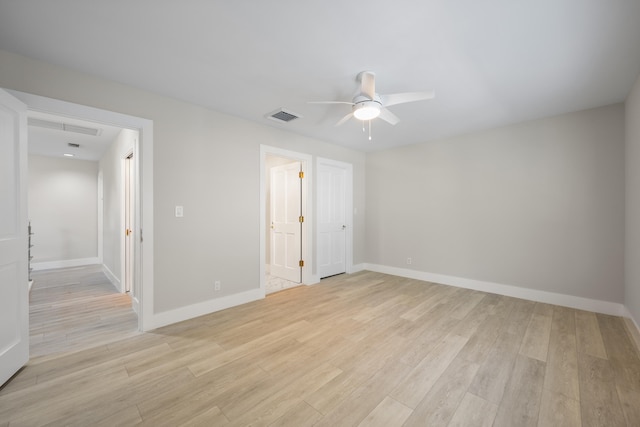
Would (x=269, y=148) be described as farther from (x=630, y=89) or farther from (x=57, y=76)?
(x=630, y=89)

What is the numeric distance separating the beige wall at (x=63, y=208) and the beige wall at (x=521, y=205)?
24.0ft

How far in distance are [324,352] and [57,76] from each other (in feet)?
11.3

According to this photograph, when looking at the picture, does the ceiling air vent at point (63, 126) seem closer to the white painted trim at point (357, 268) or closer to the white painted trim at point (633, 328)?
the white painted trim at point (357, 268)

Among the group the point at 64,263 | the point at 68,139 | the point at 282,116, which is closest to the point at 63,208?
the point at 64,263

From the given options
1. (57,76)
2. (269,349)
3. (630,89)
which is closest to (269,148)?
(57,76)

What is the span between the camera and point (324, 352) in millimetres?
2367

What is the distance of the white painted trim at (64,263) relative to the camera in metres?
5.91

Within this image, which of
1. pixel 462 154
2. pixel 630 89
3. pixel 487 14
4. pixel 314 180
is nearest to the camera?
pixel 487 14

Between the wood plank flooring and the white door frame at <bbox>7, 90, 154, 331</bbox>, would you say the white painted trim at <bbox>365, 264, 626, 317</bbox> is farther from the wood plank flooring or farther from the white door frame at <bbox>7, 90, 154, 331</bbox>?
the wood plank flooring

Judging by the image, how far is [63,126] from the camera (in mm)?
3953

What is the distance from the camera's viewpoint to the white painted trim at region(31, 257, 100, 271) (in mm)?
5910

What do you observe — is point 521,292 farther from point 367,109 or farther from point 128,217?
point 128,217

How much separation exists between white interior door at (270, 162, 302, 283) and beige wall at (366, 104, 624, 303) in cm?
191

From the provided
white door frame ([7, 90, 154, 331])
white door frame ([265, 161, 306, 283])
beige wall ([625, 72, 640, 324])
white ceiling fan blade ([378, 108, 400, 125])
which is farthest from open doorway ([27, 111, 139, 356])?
beige wall ([625, 72, 640, 324])
